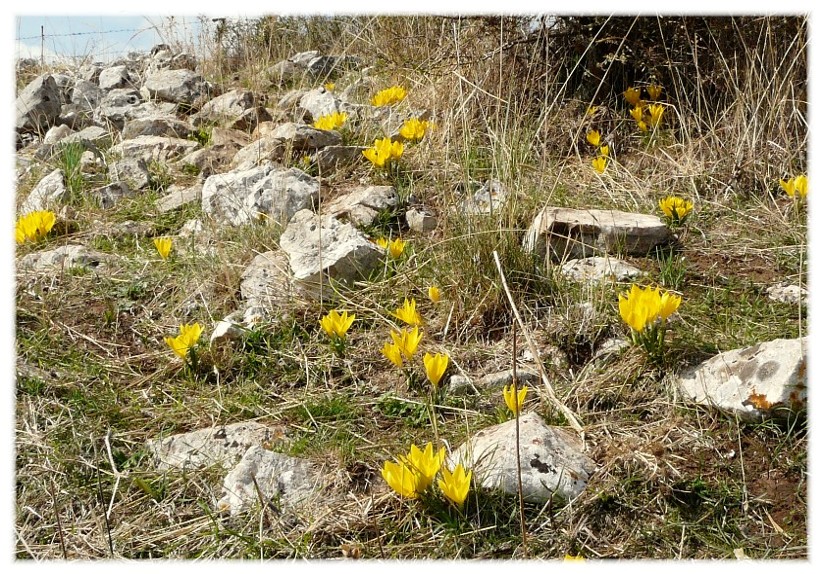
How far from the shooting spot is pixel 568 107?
14.2 ft

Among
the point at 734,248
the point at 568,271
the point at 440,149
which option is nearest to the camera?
the point at 568,271

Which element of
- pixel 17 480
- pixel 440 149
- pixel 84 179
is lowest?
pixel 17 480

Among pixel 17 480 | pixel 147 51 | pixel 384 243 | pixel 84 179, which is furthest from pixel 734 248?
pixel 147 51

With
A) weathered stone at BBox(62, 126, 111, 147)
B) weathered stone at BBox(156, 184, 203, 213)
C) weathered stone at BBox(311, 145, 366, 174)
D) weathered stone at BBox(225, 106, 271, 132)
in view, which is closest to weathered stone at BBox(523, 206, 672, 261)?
weathered stone at BBox(311, 145, 366, 174)

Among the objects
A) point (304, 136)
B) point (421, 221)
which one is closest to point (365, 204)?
point (421, 221)

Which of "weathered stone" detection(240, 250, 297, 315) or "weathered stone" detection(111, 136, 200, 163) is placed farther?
"weathered stone" detection(111, 136, 200, 163)

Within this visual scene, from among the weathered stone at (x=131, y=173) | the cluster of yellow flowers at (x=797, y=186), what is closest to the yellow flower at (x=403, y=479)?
the cluster of yellow flowers at (x=797, y=186)

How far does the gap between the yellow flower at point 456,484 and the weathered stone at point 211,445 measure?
0.70m

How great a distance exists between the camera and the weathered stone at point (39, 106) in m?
5.29

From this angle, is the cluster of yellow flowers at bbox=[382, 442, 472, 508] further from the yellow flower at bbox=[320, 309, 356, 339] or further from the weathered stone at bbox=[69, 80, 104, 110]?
the weathered stone at bbox=[69, 80, 104, 110]

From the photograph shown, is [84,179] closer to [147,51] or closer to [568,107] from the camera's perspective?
[568,107]

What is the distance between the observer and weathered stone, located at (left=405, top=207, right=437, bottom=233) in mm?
3533

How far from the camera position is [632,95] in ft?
13.9

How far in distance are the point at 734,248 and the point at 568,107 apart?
148 cm
